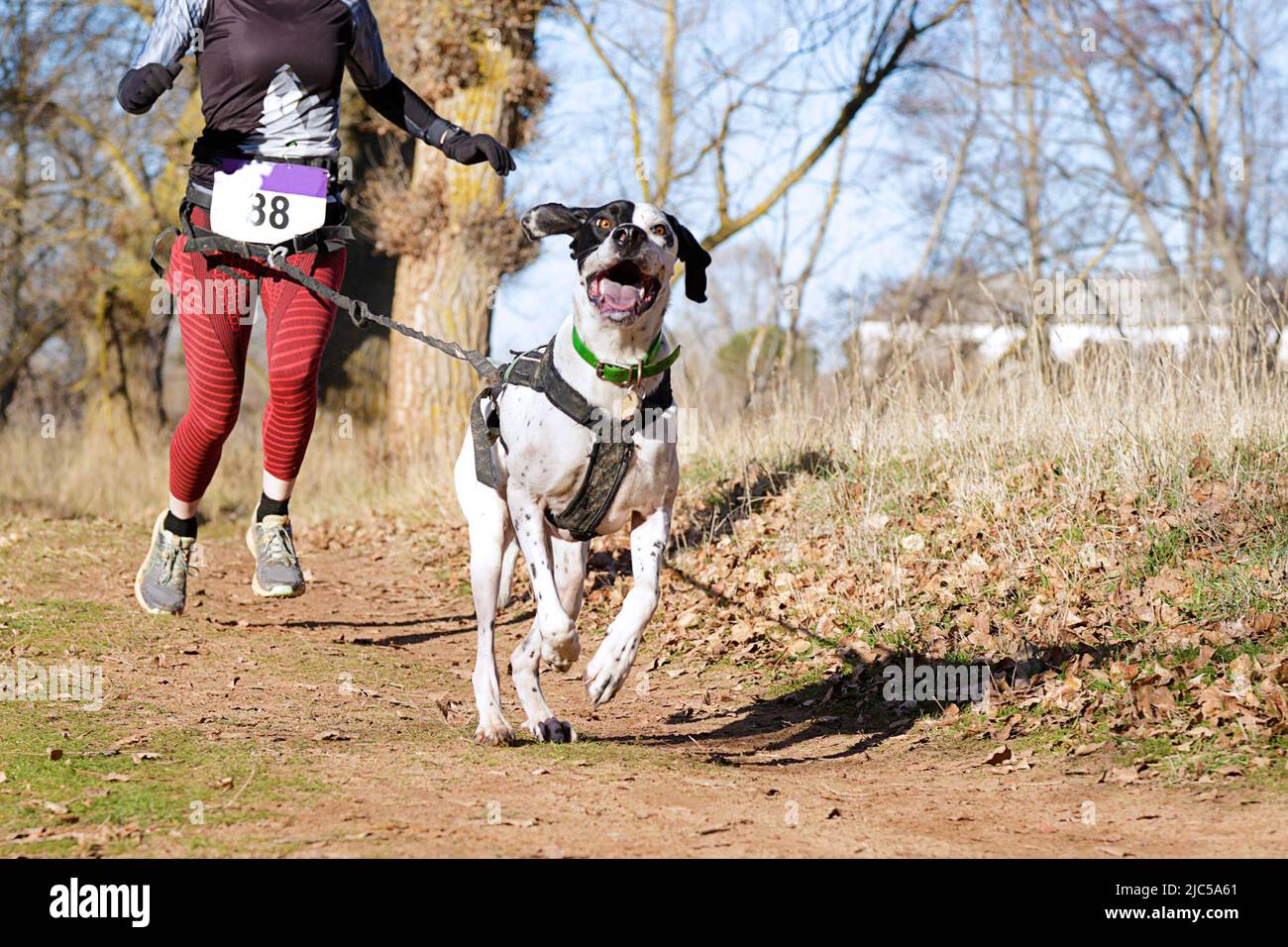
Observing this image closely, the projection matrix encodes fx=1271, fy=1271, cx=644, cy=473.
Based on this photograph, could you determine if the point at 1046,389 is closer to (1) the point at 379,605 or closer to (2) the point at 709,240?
(1) the point at 379,605

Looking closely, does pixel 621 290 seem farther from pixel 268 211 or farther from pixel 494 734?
pixel 268 211

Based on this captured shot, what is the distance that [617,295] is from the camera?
144 inches

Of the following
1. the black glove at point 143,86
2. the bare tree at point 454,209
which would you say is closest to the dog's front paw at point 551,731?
the black glove at point 143,86

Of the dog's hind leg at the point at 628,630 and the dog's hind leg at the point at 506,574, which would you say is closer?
the dog's hind leg at the point at 628,630

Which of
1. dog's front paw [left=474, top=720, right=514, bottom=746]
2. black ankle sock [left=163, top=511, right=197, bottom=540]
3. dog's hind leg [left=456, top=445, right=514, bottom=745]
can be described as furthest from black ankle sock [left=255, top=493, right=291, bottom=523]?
dog's front paw [left=474, top=720, right=514, bottom=746]

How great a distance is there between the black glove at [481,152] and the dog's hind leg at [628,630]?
149 centimetres

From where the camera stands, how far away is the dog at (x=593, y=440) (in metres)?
3.63

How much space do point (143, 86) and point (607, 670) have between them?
2.80 m

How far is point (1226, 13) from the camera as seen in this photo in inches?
735

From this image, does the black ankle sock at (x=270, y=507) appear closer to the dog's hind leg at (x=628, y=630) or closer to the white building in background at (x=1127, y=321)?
the dog's hind leg at (x=628, y=630)

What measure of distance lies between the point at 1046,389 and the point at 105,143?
38.5 feet

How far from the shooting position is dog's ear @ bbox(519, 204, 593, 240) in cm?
383

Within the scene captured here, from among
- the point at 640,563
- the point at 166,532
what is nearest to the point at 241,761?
the point at 640,563

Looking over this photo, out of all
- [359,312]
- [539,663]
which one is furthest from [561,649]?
[359,312]
